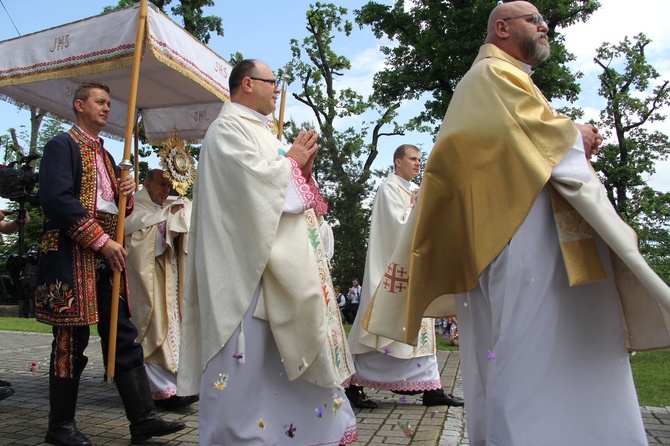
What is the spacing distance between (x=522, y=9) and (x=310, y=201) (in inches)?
54.5

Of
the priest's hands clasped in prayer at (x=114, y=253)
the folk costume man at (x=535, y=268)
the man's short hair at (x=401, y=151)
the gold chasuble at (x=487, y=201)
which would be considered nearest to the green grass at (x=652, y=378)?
the man's short hair at (x=401, y=151)

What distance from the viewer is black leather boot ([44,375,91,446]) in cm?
374

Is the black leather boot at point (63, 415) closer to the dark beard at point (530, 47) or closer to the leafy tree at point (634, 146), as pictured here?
the dark beard at point (530, 47)

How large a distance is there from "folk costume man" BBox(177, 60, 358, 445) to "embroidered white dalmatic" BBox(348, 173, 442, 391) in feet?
6.38

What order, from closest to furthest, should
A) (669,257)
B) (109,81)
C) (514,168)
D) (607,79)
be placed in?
1. (514,168)
2. (109,81)
3. (669,257)
4. (607,79)

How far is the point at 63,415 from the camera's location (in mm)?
3811

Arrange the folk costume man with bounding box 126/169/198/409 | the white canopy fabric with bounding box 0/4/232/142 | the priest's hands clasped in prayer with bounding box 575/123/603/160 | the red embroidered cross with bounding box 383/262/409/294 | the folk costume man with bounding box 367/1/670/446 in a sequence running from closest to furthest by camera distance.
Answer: the folk costume man with bounding box 367/1/670/446
the priest's hands clasped in prayer with bounding box 575/123/603/160
the red embroidered cross with bounding box 383/262/409/294
the white canopy fabric with bounding box 0/4/232/142
the folk costume man with bounding box 126/169/198/409

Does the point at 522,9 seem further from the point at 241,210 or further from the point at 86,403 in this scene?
the point at 86,403

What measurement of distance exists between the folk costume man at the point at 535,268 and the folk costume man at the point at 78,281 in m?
2.02

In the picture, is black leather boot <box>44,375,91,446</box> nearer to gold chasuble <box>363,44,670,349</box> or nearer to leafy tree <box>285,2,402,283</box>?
gold chasuble <box>363,44,670,349</box>

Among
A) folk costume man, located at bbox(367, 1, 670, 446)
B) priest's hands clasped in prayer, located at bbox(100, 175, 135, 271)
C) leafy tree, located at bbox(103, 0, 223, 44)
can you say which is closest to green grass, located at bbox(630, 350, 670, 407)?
folk costume man, located at bbox(367, 1, 670, 446)

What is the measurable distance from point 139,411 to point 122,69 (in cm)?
310

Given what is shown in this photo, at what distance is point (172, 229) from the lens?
17.5ft

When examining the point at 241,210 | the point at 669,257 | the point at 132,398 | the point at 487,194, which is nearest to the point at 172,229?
the point at 132,398
